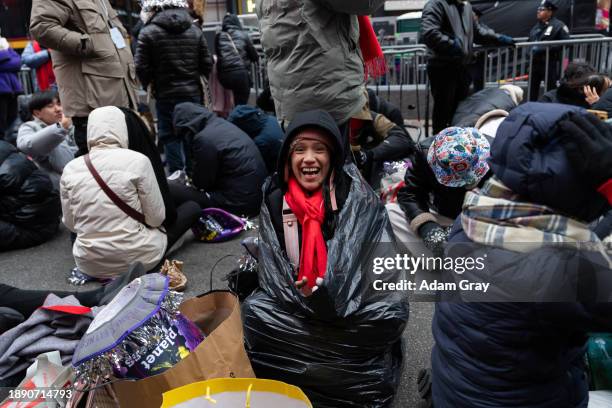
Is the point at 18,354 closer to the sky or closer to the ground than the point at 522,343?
closer to the ground

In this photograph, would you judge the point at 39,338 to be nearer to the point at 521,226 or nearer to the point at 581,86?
Answer: the point at 521,226

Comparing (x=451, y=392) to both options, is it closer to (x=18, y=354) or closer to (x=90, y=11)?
(x=18, y=354)

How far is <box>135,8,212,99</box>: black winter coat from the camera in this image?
5066 millimetres

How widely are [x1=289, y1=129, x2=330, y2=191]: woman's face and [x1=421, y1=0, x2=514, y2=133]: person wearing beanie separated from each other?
3.29 meters

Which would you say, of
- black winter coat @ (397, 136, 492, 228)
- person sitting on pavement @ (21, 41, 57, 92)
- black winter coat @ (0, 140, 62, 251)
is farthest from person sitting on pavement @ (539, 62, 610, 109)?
person sitting on pavement @ (21, 41, 57, 92)

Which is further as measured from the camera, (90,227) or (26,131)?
(26,131)

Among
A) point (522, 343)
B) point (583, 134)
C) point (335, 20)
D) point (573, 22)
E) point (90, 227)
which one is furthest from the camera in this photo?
point (573, 22)

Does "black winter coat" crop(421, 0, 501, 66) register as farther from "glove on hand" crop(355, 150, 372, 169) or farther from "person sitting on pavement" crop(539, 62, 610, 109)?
"glove on hand" crop(355, 150, 372, 169)

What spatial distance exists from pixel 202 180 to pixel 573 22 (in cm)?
897

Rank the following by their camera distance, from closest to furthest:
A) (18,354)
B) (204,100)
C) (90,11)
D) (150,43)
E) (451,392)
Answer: (451,392) → (18,354) → (90,11) → (150,43) → (204,100)

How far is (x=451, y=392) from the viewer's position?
1795 millimetres

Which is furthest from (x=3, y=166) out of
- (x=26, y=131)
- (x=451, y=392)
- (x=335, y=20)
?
(x=451, y=392)

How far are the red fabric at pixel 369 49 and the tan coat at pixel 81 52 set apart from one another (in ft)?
6.64

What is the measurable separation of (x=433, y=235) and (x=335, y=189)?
96 centimetres
